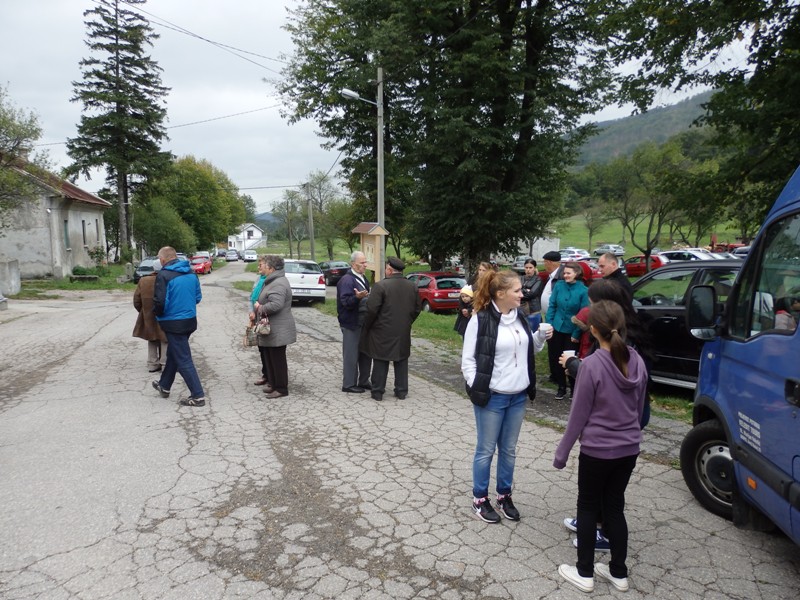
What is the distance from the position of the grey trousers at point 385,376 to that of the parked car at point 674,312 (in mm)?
2925

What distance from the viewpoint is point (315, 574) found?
Answer: 319 cm

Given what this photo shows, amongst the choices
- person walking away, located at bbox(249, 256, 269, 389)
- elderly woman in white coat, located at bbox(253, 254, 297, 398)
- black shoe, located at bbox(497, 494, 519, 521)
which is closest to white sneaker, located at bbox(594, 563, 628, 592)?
black shoe, located at bbox(497, 494, 519, 521)

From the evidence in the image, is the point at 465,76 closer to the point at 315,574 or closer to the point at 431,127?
the point at 431,127

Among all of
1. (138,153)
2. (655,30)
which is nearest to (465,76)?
(655,30)

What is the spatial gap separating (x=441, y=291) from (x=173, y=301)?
40.3 feet

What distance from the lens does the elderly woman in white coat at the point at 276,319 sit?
22.0 feet

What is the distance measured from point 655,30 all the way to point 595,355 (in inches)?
414

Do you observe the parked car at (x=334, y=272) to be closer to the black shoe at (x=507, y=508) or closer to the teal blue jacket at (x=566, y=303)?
the teal blue jacket at (x=566, y=303)

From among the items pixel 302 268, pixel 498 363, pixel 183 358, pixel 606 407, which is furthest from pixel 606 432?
pixel 302 268

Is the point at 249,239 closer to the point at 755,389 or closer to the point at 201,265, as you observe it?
the point at 201,265

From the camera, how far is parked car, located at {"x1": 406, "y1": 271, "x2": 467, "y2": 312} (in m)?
17.9

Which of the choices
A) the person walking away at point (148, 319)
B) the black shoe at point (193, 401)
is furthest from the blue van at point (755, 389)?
the person walking away at point (148, 319)

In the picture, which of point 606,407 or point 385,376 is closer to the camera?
point 606,407

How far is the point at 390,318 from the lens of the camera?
22.0 feet
